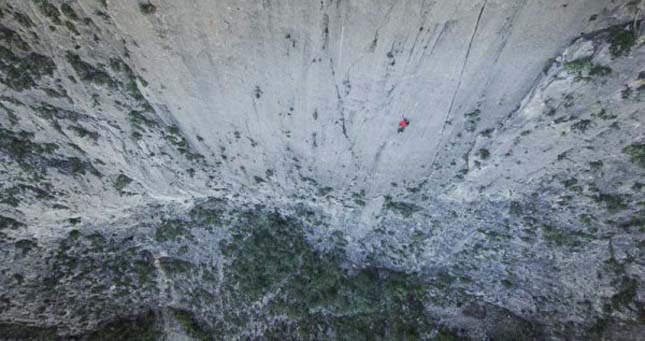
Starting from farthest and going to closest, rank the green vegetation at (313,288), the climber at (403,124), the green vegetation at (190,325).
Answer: the green vegetation at (190,325) → the green vegetation at (313,288) → the climber at (403,124)

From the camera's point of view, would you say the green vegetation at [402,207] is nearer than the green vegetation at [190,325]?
Yes

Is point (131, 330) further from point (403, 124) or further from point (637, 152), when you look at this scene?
point (637, 152)

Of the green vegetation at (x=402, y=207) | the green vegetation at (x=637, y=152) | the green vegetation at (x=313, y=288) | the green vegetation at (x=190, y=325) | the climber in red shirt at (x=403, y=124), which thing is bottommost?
the green vegetation at (x=190, y=325)

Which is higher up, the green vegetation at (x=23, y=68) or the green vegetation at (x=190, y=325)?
the green vegetation at (x=23, y=68)

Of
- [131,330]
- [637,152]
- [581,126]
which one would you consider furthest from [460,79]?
[131,330]

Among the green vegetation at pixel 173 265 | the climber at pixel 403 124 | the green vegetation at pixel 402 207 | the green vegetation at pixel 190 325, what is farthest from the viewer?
the green vegetation at pixel 190 325

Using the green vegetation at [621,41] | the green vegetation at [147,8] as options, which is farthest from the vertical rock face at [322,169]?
the green vegetation at [147,8]

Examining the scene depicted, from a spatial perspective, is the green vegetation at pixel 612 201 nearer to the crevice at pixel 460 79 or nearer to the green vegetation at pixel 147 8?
the crevice at pixel 460 79
